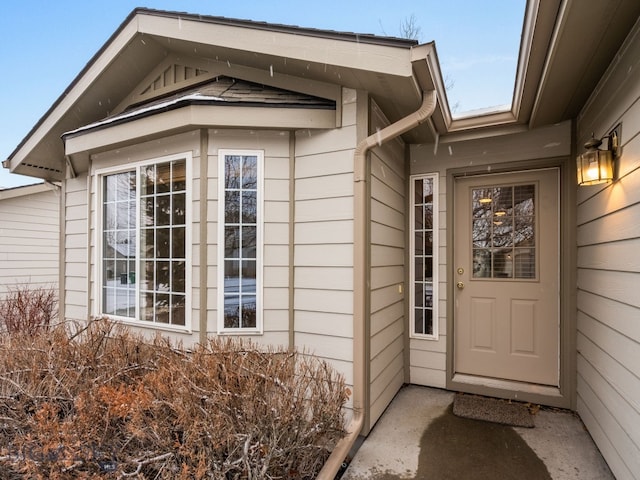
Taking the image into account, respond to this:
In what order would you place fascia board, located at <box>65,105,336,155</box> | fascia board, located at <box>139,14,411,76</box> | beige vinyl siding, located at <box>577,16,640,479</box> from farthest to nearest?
fascia board, located at <box>65,105,336,155</box> → fascia board, located at <box>139,14,411,76</box> → beige vinyl siding, located at <box>577,16,640,479</box>

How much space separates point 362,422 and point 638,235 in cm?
209

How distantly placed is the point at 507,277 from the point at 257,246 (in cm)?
247

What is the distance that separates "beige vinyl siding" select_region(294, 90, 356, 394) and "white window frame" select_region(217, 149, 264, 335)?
0.29 meters

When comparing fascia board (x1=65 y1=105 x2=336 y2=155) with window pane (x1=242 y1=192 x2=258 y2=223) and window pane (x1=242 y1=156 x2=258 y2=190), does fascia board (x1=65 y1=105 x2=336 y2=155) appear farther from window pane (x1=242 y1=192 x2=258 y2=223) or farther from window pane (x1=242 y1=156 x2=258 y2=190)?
window pane (x1=242 y1=192 x2=258 y2=223)

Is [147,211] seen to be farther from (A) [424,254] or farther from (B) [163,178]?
(A) [424,254]

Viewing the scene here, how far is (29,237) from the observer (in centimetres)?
775

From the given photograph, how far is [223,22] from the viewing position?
278 centimetres

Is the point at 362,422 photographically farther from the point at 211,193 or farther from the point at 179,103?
the point at 179,103

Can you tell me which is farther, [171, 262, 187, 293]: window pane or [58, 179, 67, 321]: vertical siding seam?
[58, 179, 67, 321]: vertical siding seam

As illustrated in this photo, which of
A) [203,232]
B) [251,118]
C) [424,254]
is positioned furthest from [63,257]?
[424,254]

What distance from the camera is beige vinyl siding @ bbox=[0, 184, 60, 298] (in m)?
7.36

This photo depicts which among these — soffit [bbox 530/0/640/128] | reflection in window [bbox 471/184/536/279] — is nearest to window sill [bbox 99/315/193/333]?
reflection in window [bbox 471/184/536/279]

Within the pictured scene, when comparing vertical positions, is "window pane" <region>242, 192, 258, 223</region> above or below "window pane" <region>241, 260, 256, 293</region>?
above

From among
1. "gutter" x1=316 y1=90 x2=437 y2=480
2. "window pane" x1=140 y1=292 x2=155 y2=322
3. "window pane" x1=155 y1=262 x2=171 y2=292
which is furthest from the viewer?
"window pane" x1=140 y1=292 x2=155 y2=322
